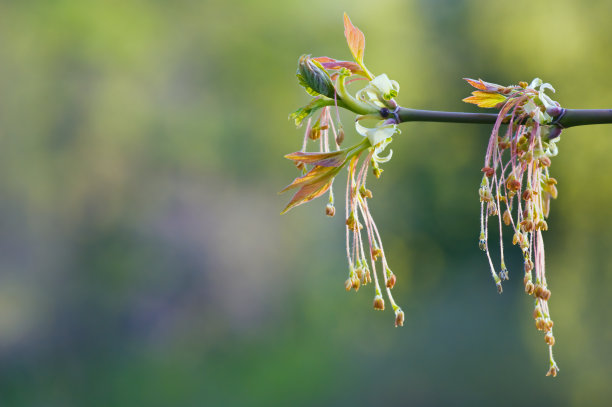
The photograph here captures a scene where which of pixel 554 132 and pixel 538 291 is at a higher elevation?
pixel 554 132

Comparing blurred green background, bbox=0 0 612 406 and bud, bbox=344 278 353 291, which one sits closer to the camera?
bud, bbox=344 278 353 291

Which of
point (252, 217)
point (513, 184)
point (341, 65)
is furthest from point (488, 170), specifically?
point (252, 217)

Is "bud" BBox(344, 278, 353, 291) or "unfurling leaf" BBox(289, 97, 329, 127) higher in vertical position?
"unfurling leaf" BBox(289, 97, 329, 127)

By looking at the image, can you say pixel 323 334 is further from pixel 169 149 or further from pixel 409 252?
pixel 169 149

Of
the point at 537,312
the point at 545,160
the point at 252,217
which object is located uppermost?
the point at 545,160

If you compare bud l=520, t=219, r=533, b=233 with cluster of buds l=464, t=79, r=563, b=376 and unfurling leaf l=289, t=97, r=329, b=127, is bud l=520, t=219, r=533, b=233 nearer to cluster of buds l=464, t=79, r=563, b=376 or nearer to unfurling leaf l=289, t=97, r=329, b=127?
cluster of buds l=464, t=79, r=563, b=376

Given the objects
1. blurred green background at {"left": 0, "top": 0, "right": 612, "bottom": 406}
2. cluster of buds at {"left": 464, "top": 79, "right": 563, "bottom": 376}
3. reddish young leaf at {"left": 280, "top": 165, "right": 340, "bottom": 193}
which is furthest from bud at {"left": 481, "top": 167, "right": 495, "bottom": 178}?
blurred green background at {"left": 0, "top": 0, "right": 612, "bottom": 406}

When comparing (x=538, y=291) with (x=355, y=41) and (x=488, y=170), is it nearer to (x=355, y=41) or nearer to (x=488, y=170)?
(x=488, y=170)
